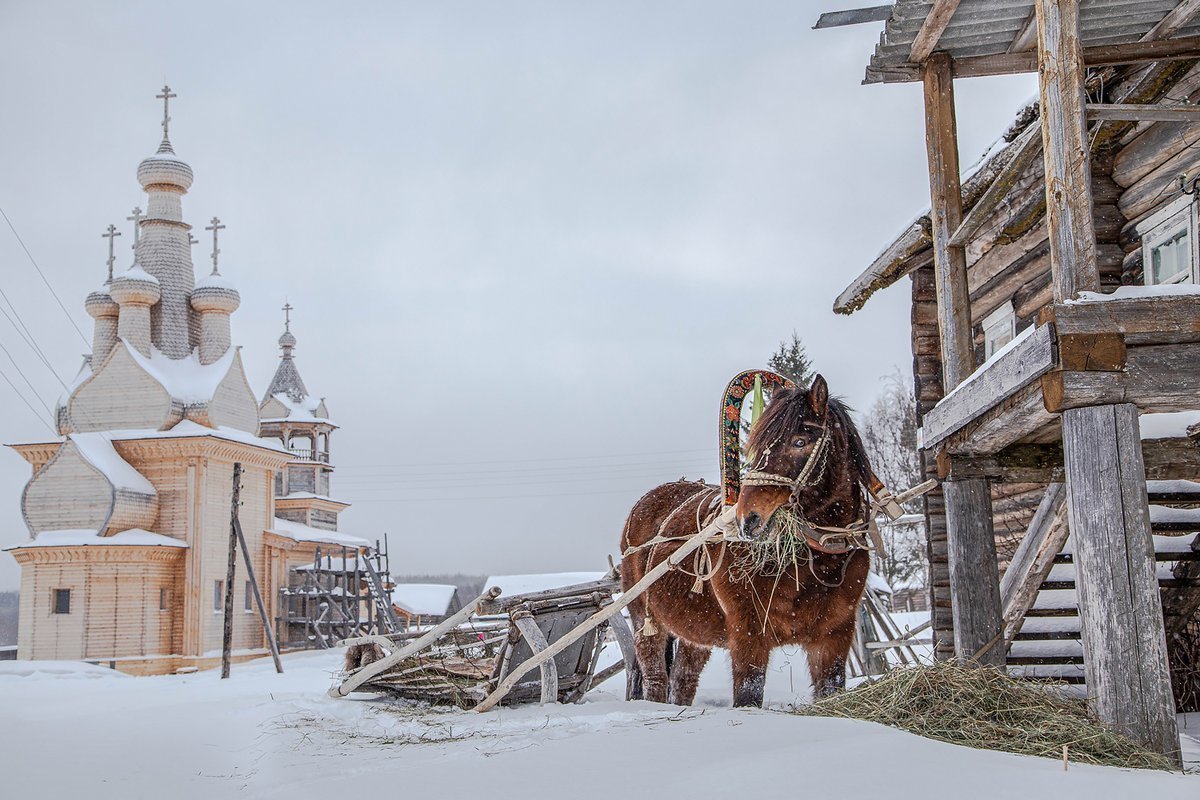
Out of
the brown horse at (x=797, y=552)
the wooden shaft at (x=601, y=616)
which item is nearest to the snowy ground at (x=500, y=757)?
the wooden shaft at (x=601, y=616)

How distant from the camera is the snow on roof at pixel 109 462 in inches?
1109

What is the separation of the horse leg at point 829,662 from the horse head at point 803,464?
774 mm

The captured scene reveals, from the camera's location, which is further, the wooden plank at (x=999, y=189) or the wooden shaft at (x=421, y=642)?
the wooden shaft at (x=421, y=642)

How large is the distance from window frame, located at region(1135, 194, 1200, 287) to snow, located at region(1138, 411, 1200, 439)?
90 cm

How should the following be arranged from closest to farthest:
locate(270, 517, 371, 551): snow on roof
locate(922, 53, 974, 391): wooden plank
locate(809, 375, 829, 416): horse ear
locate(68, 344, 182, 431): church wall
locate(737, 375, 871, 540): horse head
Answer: locate(737, 375, 871, 540): horse head
locate(809, 375, 829, 416): horse ear
locate(922, 53, 974, 391): wooden plank
locate(68, 344, 182, 431): church wall
locate(270, 517, 371, 551): snow on roof

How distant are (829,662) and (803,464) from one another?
1285 millimetres

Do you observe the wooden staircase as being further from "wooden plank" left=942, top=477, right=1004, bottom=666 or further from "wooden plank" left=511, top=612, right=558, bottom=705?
"wooden plank" left=511, top=612, right=558, bottom=705

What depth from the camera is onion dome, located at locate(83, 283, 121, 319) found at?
31.5m

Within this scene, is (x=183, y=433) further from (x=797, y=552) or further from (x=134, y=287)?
(x=797, y=552)

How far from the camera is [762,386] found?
6625mm

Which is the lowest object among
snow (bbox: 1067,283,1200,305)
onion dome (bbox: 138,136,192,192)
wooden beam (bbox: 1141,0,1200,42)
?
snow (bbox: 1067,283,1200,305)

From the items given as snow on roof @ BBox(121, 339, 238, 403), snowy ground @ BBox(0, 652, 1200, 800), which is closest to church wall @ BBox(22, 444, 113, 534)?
snow on roof @ BBox(121, 339, 238, 403)

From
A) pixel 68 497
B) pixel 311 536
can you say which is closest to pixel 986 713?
pixel 68 497

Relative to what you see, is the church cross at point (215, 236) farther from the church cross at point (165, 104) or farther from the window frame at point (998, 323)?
the window frame at point (998, 323)
